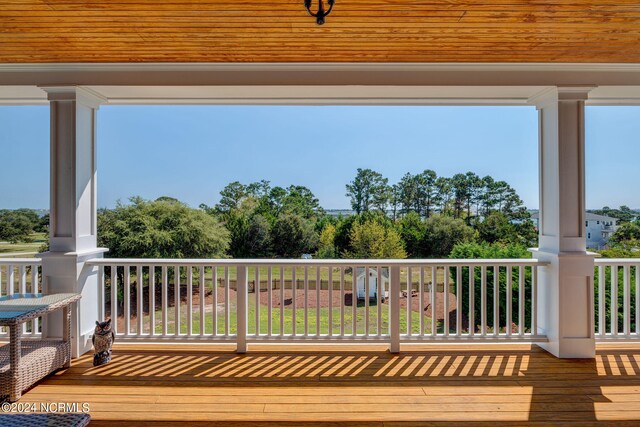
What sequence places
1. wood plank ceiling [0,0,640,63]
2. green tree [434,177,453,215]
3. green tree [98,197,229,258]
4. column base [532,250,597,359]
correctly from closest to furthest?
wood plank ceiling [0,0,640,63], column base [532,250,597,359], green tree [98,197,229,258], green tree [434,177,453,215]

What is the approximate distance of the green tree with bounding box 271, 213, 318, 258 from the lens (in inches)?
178

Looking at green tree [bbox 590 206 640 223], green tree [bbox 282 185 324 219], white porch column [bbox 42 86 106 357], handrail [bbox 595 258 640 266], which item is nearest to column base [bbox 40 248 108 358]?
white porch column [bbox 42 86 106 357]

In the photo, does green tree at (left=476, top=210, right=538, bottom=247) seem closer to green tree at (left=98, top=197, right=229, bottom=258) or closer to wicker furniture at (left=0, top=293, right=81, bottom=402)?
green tree at (left=98, top=197, right=229, bottom=258)

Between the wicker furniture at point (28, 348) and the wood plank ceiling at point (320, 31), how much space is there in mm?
1863

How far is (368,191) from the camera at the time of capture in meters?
5.12

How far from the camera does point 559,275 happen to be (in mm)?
2936

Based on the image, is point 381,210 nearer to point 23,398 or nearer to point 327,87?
point 327,87

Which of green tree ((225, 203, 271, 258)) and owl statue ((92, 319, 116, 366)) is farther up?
green tree ((225, 203, 271, 258))

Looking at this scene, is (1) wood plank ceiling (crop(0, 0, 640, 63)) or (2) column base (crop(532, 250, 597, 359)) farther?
(2) column base (crop(532, 250, 597, 359))

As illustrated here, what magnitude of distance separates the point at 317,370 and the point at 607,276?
3285mm

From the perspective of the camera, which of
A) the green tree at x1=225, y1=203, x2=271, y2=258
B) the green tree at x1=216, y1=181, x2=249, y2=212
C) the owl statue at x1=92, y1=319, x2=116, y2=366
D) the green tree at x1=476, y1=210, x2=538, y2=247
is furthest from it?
the green tree at x1=216, y1=181, x2=249, y2=212

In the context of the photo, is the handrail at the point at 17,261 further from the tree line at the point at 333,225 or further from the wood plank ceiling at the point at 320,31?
the wood plank ceiling at the point at 320,31

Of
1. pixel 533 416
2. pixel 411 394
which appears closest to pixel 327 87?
pixel 411 394

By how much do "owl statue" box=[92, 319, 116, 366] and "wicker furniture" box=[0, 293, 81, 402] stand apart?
0.59 ft
